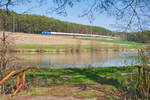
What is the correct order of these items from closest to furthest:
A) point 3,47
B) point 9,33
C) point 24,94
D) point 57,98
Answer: point 57,98 → point 24,94 → point 3,47 → point 9,33

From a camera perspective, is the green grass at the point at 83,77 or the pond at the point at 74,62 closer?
the green grass at the point at 83,77

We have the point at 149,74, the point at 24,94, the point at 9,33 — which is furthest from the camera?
the point at 9,33

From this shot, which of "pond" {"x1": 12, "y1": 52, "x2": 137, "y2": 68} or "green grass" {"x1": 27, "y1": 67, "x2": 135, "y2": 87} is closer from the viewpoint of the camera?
"green grass" {"x1": 27, "y1": 67, "x2": 135, "y2": 87}

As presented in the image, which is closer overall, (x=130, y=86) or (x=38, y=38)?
(x=130, y=86)

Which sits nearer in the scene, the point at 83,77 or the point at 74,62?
the point at 83,77

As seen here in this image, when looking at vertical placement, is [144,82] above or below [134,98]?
above

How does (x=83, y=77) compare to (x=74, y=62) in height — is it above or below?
above

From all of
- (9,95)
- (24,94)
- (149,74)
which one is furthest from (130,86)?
(9,95)

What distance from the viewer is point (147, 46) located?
5.29m

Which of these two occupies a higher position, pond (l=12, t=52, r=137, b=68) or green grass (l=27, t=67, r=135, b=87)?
green grass (l=27, t=67, r=135, b=87)

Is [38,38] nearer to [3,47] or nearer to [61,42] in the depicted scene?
[61,42]

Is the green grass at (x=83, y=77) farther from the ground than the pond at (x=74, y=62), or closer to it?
farther from the ground

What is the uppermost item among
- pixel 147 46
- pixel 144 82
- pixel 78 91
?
pixel 147 46

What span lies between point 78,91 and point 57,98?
3.27 ft
